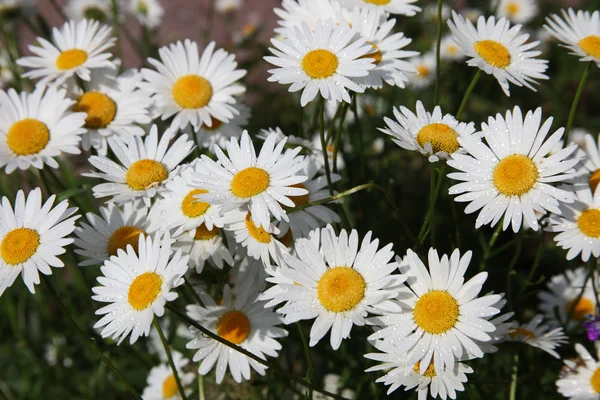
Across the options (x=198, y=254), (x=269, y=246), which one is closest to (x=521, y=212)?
(x=269, y=246)

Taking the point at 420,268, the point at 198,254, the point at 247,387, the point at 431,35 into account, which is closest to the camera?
the point at 420,268

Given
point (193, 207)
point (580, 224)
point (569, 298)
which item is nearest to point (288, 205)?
point (193, 207)

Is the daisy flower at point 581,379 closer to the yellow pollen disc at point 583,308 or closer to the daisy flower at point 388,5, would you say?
the yellow pollen disc at point 583,308

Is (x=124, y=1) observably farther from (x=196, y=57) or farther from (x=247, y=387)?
(x=247, y=387)

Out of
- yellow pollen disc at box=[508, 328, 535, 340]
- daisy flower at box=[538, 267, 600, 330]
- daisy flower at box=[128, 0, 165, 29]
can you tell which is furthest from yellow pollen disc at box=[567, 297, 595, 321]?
daisy flower at box=[128, 0, 165, 29]

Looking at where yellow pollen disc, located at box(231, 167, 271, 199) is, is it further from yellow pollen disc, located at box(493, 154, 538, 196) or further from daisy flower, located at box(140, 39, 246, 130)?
yellow pollen disc, located at box(493, 154, 538, 196)

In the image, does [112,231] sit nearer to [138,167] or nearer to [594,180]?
[138,167]
